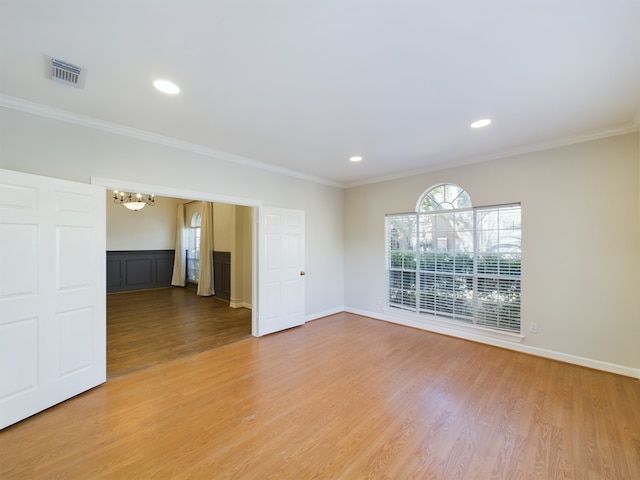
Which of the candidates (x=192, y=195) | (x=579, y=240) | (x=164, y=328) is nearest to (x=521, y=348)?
(x=579, y=240)

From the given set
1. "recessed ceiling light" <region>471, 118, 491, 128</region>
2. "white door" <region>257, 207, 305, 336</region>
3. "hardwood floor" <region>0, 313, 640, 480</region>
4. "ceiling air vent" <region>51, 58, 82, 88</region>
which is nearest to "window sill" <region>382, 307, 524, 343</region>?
"hardwood floor" <region>0, 313, 640, 480</region>

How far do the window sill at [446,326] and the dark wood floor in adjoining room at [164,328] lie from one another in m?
2.64

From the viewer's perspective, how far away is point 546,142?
342 cm

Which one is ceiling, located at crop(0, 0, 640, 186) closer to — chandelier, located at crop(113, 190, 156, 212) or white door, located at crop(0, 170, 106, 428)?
white door, located at crop(0, 170, 106, 428)

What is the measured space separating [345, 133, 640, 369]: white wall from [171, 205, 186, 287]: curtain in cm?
812

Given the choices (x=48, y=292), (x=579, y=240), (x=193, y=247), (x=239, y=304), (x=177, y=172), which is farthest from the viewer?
(x=193, y=247)

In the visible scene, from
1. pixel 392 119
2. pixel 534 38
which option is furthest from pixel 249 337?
pixel 534 38

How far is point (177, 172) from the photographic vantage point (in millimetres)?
3412

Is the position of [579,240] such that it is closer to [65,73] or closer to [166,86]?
[166,86]

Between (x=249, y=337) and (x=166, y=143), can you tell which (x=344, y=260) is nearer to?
(x=249, y=337)

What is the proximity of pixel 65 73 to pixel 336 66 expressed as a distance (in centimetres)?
199

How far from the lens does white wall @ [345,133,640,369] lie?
302 centimetres

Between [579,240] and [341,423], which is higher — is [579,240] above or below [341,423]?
above

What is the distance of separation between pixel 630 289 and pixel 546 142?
6.24 ft
